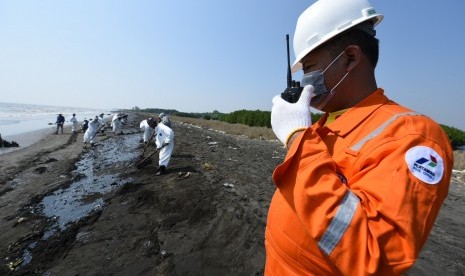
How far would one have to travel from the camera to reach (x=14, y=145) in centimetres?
1941

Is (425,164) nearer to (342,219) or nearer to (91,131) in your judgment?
(342,219)

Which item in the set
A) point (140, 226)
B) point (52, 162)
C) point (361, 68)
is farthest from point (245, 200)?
point (52, 162)

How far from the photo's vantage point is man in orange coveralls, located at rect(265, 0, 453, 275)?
0.98 m

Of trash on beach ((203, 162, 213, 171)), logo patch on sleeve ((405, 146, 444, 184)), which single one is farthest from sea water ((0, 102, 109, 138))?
logo patch on sleeve ((405, 146, 444, 184))

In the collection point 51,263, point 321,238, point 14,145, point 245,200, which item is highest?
point 321,238

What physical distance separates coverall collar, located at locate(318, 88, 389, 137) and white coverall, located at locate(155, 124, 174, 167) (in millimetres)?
9142

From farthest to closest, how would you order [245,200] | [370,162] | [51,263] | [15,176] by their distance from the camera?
[15,176], [245,200], [51,263], [370,162]

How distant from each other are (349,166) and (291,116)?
35 cm

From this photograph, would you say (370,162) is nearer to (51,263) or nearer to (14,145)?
(51,263)

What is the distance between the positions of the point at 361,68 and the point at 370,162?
526 millimetres

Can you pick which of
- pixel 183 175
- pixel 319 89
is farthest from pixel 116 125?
pixel 319 89

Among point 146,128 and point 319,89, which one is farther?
point 146,128

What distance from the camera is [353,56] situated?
4.66 feet

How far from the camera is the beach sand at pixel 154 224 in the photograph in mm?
4652
